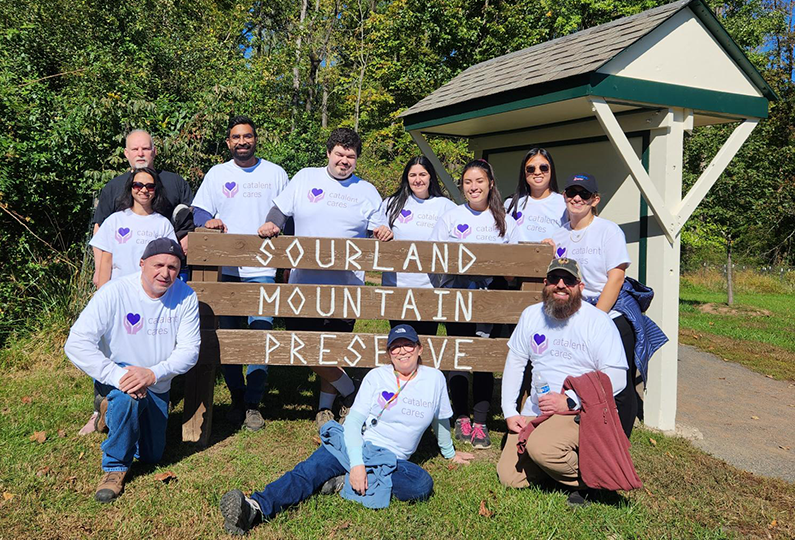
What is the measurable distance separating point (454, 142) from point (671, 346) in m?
13.6

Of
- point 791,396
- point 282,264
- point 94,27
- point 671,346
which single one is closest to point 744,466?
point 671,346

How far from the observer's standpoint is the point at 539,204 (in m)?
4.65

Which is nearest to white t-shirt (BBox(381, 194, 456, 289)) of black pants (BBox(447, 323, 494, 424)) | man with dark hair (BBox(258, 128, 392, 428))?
man with dark hair (BBox(258, 128, 392, 428))

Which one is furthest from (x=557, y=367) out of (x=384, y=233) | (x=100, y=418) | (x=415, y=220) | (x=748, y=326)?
(x=748, y=326)

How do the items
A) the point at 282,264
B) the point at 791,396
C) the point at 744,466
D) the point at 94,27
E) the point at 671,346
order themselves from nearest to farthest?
the point at 282,264 < the point at 744,466 < the point at 671,346 < the point at 791,396 < the point at 94,27

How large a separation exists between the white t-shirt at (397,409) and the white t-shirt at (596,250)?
4.66 feet

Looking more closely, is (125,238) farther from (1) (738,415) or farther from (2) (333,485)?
(1) (738,415)

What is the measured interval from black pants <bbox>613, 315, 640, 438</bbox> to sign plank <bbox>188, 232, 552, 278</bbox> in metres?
0.72

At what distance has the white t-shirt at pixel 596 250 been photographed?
4.04 meters

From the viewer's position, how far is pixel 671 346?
5234mm

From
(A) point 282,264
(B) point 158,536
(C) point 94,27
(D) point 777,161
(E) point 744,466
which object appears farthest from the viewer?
(D) point 777,161

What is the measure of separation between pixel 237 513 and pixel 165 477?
3.04 ft

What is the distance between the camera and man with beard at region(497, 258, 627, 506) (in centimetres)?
350

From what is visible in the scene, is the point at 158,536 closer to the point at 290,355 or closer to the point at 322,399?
the point at 290,355
